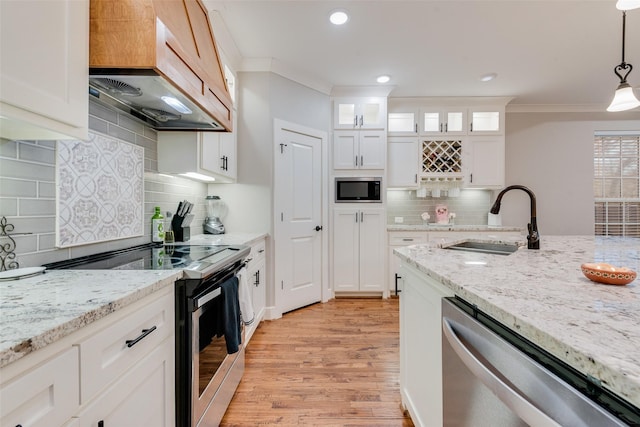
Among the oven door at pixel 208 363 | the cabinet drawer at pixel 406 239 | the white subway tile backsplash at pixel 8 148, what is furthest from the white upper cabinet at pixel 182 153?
the cabinet drawer at pixel 406 239

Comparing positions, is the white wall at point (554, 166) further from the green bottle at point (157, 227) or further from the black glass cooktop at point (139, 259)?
the green bottle at point (157, 227)

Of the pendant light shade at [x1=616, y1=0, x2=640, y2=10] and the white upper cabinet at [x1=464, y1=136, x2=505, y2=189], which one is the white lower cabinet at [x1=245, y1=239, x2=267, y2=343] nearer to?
the pendant light shade at [x1=616, y1=0, x2=640, y2=10]

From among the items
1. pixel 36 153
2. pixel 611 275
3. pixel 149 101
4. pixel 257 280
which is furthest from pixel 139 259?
pixel 611 275

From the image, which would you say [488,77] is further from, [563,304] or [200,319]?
[200,319]

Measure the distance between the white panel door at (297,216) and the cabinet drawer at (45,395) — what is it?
2.27 meters

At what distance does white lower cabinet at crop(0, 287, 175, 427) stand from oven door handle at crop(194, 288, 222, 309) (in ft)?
0.31

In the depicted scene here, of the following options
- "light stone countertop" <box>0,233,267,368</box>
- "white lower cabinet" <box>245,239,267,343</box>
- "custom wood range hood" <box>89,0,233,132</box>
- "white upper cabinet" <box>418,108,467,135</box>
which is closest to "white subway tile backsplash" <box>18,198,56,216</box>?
"light stone countertop" <box>0,233,267,368</box>

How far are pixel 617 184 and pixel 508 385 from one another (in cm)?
540

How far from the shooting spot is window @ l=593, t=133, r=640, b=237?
13.4 ft

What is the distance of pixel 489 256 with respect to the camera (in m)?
1.33

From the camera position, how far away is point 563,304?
2.16 ft

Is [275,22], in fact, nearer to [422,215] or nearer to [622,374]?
[622,374]

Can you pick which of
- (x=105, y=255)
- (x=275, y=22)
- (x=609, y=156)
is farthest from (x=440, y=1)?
(x=609, y=156)

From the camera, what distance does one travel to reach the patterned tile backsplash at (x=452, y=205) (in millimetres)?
4105
